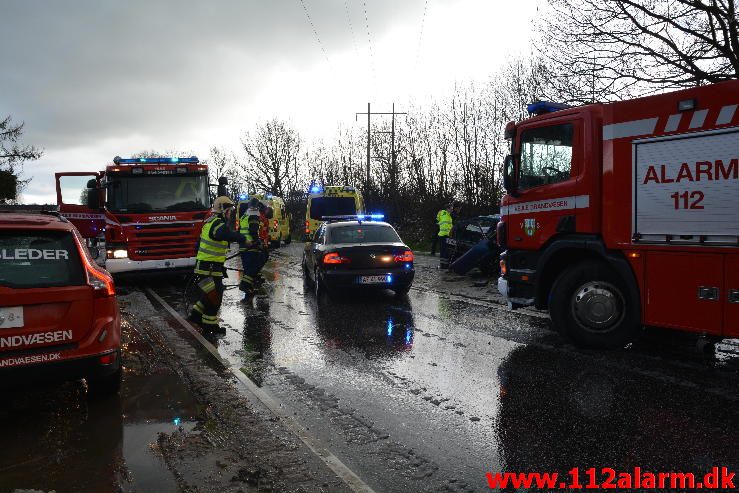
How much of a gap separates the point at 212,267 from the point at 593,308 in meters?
5.10

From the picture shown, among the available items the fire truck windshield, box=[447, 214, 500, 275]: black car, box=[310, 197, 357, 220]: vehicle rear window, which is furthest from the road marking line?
box=[310, 197, 357, 220]: vehicle rear window

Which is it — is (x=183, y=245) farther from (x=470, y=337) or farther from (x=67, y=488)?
(x=67, y=488)

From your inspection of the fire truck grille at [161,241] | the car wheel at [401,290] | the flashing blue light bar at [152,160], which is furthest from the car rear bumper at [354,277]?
the flashing blue light bar at [152,160]

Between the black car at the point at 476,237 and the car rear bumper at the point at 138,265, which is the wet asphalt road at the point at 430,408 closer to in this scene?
the car rear bumper at the point at 138,265

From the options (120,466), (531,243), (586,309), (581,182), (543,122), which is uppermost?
(543,122)

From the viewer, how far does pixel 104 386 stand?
492 centimetres

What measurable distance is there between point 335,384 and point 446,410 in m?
1.22

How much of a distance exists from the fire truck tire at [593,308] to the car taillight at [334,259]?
13.8 feet

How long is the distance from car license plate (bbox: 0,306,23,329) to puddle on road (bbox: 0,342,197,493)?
0.58 meters

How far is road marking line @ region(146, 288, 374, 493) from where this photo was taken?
344 centimetres

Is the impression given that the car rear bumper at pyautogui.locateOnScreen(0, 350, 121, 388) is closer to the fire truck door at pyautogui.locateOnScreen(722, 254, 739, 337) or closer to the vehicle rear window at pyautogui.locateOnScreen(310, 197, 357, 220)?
the fire truck door at pyautogui.locateOnScreen(722, 254, 739, 337)

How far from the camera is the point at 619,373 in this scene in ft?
18.6

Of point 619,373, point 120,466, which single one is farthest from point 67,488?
point 619,373

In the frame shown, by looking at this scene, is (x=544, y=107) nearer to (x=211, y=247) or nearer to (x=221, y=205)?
(x=221, y=205)
